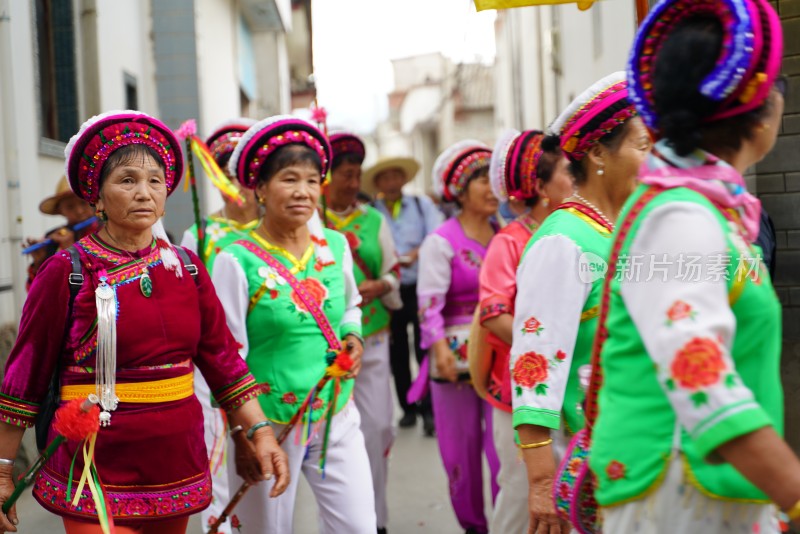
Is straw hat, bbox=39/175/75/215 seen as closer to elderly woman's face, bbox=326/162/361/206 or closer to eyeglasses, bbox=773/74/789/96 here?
elderly woman's face, bbox=326/162/361/206

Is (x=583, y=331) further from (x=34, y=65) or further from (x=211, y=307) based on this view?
(x=34, y=65)

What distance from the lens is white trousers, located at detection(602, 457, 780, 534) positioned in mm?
1646

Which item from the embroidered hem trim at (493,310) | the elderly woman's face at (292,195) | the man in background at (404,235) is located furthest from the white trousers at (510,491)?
the man in background at (404,235)

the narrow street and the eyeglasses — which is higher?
the eyeglasses

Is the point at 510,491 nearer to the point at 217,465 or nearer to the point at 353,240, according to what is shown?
the point at 217,465

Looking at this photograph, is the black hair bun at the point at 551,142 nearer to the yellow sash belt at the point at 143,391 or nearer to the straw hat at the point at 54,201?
the yellow sash belt at the point at 143,391

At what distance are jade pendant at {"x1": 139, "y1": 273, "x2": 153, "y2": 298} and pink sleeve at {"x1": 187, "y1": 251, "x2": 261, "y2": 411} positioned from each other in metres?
0.21

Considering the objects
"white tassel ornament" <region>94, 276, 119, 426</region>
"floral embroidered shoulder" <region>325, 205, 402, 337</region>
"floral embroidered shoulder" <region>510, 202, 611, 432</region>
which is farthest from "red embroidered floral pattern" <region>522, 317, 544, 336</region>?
"floral embroidered shoulder" <region>325, 205, 402, 337</region>

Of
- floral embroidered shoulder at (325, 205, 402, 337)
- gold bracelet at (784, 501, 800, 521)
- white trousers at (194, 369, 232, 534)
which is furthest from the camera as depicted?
floral embroidered shoulder at (325, 205, 402, 337)

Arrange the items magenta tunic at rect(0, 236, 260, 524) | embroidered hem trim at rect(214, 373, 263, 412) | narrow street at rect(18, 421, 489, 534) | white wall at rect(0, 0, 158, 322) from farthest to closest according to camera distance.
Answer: white wall at rect(0, 0, 158, 322)
narrow street at rect(18, 421, 489, 534)
embroidered hem trim at rect(214, 373, 263, 412)
magenta tunic at rect(0, 236, 260, 524)

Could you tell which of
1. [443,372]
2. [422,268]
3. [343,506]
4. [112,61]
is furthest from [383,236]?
[112,61]

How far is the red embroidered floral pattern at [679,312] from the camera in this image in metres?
1.52

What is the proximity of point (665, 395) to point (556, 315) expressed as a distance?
0.78 metres

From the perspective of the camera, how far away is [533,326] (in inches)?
95.2
